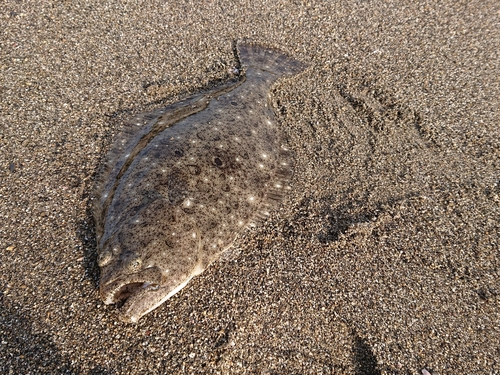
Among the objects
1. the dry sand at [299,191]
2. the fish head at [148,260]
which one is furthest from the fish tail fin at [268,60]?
the fish head at [148,260]

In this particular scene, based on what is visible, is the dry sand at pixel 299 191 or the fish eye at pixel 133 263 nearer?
the fish eye at pixel 133 263

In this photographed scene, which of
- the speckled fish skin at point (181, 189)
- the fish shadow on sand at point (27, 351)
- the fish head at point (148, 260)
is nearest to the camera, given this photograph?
the fish shadow on sand at point (27, 351)

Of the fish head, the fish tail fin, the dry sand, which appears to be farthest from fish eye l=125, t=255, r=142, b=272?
the fish tail fin

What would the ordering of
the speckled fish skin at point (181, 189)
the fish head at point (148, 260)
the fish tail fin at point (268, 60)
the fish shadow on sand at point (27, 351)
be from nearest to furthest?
the fish shadow on sand at point (27, 351) → the fish head at point (148, 260) → the speckled fish skin at point (181, 189) → the fish tail fin at point (268, 60)

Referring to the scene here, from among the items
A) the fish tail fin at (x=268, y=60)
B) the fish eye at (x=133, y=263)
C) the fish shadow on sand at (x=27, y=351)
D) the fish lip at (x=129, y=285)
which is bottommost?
the fish shadow on sand at (x=27, y=351)

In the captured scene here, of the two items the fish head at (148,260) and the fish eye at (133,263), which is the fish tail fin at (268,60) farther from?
the fish eye at (133,263)

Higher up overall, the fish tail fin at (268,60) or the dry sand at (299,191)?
the fish tail fin at (268,60)

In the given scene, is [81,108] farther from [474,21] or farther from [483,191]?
[474,21]
